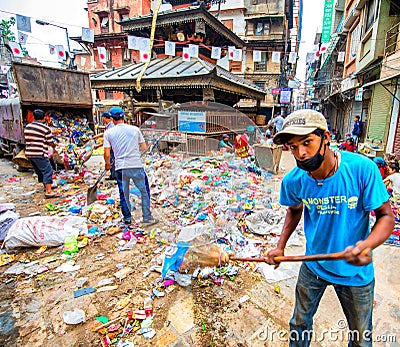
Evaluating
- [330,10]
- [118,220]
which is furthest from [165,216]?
[330,10]

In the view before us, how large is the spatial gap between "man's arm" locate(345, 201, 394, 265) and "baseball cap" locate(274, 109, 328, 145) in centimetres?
52

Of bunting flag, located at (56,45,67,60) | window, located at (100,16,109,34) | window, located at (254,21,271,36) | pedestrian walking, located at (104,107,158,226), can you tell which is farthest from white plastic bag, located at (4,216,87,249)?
Result: window, located at (100,16,109,34)

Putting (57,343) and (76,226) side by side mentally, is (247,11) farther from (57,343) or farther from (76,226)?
(57,343)

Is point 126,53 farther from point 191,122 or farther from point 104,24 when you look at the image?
point 191,122

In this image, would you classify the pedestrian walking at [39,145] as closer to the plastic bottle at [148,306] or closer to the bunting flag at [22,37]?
the plastic bottle at [148,306]

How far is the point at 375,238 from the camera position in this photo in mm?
1106

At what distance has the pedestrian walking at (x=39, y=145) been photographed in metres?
4.80

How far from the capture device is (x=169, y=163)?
6.00 metres

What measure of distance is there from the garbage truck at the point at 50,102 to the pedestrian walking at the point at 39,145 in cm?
197

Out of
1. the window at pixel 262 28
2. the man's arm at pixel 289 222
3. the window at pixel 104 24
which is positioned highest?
the window at pixel 104 24

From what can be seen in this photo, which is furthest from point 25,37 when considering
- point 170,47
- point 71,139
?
point 170,47

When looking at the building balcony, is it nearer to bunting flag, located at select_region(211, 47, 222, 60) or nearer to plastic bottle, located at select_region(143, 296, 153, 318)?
bunting flag, located at select_region(211, 47, 222, 60)

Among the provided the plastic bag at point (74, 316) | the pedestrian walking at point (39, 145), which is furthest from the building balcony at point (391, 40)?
the plastic bag at point (74, 316)

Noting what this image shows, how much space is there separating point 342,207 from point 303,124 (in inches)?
19.3
